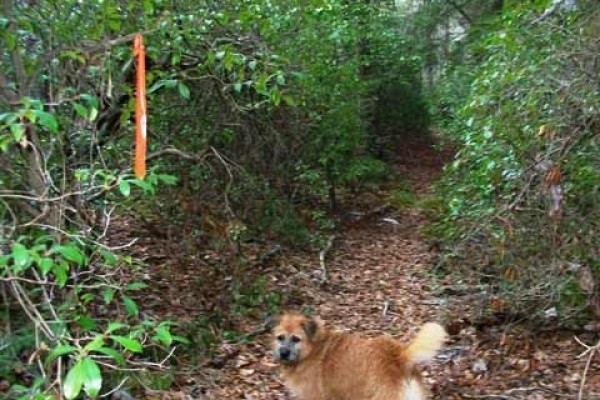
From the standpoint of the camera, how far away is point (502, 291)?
590 centimetres

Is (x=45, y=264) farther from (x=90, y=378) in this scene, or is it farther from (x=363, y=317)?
(x=363, y=317)

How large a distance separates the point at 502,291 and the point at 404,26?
10865 millimetres

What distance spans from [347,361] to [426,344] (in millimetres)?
726

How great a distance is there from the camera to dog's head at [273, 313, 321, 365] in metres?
4.89

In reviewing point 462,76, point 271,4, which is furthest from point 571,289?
point 462,76

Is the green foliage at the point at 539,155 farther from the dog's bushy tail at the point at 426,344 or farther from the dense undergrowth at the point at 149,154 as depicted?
the dense undergrowth at the point at 149,154

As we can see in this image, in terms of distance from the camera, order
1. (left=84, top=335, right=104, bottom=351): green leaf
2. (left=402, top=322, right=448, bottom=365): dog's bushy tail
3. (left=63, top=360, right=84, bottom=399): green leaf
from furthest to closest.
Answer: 1. (left=402, top=322, right=448, bottom=365): dog's bushy tail
2. (left=84, top=335, right=104, bottom=351): green leaf
3. (left=63, top=360, right=84, bottom=399): green leaf

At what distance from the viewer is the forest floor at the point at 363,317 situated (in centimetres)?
541

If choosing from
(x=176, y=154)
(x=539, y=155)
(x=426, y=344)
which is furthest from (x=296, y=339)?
(x=539, y=155)

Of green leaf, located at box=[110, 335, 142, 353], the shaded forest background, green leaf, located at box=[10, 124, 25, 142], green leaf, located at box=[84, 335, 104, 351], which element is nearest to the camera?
green leaf, located at box=[84, 335, 104, 351]

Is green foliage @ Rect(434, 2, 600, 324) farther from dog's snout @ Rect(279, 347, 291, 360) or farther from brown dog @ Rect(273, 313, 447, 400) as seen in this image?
dog's snout @ Rect(279, 347, 291, 360)

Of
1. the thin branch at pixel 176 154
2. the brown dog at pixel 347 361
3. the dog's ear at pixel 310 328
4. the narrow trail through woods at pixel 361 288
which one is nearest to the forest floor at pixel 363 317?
the narrow trail through woods at pixel 361 288

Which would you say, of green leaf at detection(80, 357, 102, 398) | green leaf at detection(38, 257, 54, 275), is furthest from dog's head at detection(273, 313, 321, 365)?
green leaf at detection(80, 357, 102, 398)

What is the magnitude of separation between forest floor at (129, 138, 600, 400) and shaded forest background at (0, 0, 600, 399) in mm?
174
